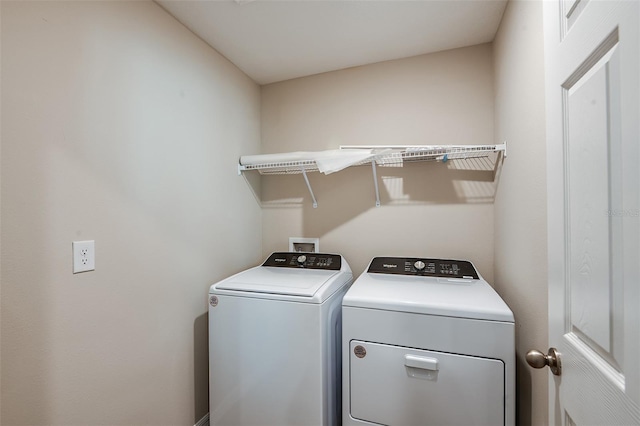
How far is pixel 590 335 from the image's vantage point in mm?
634

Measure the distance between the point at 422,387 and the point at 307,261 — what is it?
1.03m

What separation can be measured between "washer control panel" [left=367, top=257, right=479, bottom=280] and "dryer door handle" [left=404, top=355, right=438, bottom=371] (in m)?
0.60

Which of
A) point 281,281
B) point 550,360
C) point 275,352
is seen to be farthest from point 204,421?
point 550,360

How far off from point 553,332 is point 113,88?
1.90m

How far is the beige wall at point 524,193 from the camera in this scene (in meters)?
1.06

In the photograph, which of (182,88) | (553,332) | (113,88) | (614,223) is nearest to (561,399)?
(553,332)

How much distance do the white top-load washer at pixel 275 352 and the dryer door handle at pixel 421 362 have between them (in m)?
0.41

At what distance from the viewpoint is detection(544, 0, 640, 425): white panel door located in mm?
498

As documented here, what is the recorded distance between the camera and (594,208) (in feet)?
2.00

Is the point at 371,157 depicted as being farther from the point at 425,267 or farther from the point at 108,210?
the point at 108,210

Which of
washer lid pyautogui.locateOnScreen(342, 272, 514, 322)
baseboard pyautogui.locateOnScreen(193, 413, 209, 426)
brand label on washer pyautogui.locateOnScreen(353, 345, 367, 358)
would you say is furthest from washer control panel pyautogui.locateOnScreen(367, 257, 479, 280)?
baseboard pyautogui.locateOnScreen(193, 413, 209, 426)

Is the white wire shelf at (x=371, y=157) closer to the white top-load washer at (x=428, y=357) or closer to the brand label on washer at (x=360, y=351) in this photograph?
the white top-load washer at (x=428, y=357)

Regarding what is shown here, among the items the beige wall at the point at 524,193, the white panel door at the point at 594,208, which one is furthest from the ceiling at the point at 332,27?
the white panel door at the point at 594,208

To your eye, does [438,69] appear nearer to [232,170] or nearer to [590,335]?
[232,170]
